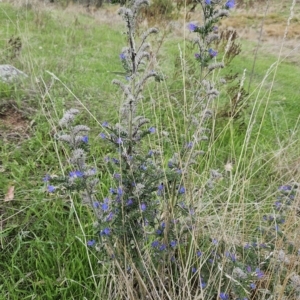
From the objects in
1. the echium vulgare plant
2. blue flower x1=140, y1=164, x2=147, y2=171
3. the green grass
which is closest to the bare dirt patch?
the green grass

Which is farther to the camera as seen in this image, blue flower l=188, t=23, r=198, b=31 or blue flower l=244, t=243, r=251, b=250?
blue flower l=244, t=243, r=251, b=250

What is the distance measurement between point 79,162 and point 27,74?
256 cm

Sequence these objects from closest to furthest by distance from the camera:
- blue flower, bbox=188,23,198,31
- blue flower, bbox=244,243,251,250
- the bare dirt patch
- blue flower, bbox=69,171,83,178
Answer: blue flower, bbox=69,171,83,178 → blue flower, bbox=188,23,198,31 → blue flower, bbox=244,243,251,250 → the bare dirt patch

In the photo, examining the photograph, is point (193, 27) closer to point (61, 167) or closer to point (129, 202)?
point (129, 202)

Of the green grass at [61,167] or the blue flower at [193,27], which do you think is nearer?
the blue flower at [193,27]

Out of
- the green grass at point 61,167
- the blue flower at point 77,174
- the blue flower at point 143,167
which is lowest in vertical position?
the green grass at point 61,167

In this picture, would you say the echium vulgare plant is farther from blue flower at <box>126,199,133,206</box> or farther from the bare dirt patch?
the bare dirt patch

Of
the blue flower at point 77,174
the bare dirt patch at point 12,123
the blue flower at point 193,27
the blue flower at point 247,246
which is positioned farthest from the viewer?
the bare dirt patch at point 12,123

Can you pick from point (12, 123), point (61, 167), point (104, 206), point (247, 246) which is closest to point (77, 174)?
point (104, 206)

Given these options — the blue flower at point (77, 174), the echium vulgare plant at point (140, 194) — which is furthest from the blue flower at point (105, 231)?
the blue flower at point (77, 174)

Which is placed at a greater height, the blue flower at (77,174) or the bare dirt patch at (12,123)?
the blue flower at (77,174)

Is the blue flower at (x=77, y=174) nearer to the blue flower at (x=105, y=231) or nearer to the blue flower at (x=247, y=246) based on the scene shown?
the blue flower at (x=105, y=231)

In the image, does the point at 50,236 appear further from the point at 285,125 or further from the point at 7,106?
the point at 285,125

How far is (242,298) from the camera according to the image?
57.2 inches
